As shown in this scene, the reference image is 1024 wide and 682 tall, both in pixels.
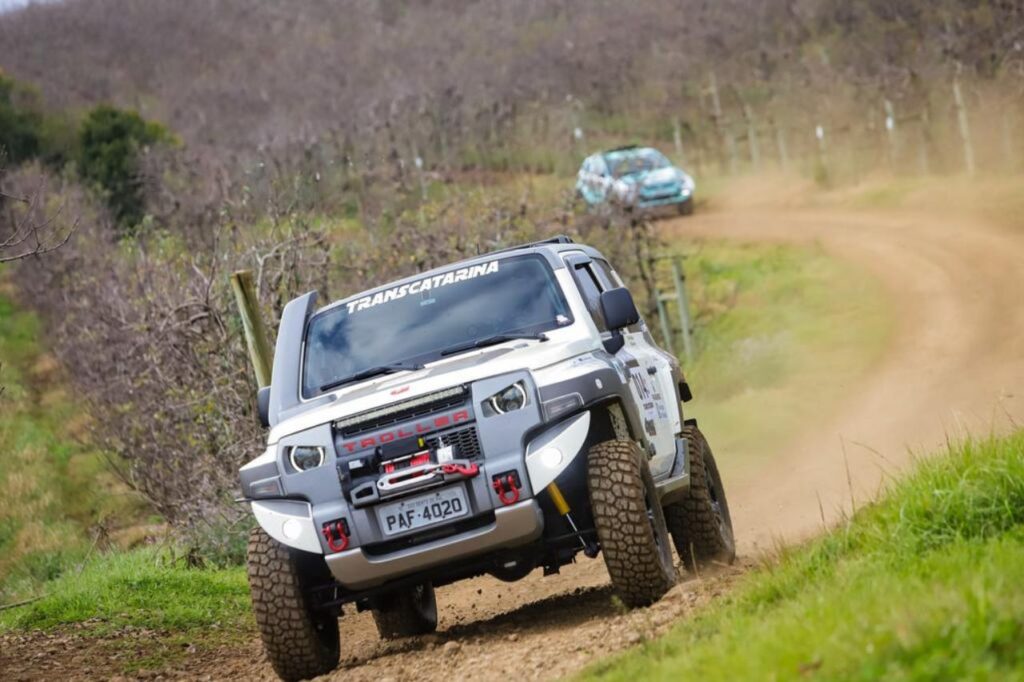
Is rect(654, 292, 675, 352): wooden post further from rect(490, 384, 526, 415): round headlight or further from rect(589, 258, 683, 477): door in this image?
rect(490, 384, 526, 415): round headlight

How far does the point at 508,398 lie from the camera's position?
24.8 ft

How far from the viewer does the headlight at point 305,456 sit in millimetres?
7652

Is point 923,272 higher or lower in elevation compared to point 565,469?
lower

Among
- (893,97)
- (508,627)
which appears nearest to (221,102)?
(893,97)

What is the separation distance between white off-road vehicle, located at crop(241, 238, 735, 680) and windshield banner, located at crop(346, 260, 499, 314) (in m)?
0.44

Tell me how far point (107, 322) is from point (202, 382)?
17.0 ft

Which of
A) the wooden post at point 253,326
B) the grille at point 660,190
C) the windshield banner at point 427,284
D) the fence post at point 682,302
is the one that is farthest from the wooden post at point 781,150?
the windshield banner at point 427,284

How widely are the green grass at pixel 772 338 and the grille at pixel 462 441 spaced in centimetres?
1021

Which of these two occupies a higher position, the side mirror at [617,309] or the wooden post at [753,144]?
the side mirror at [617,309]

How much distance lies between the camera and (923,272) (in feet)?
83.3

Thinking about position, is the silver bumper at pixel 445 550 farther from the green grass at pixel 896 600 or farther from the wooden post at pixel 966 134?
the wooden post at pixel 966 134

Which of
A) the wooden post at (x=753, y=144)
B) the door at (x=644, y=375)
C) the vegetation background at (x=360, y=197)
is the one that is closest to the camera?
the door at (x=644, y=375)

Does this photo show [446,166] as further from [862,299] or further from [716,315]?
[862,299]

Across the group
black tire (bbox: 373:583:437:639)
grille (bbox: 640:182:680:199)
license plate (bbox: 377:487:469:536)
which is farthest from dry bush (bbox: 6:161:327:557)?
grille (bbox: 640:182:680:199)
